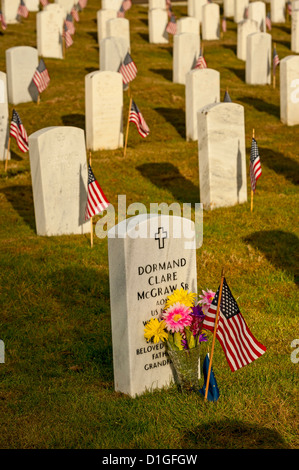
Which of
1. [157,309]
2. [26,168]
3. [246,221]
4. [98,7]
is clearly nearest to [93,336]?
[157,309]

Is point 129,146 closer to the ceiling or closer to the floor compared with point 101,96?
closer to the floor

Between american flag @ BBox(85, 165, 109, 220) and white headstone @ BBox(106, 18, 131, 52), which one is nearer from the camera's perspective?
american flag @ BBox(85, 165, 109, 220)

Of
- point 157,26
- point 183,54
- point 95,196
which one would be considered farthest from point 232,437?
point 157,26

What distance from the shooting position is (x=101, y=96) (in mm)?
16719

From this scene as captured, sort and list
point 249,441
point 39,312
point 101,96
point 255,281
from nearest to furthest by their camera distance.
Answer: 1. point 249,441
2. point 39,312
3. point 255,281
4. point 101,96

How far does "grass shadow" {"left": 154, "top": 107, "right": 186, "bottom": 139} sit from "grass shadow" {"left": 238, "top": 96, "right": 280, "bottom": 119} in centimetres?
216

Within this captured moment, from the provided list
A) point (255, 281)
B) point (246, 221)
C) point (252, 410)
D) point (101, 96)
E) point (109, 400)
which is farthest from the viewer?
point (101, 96)

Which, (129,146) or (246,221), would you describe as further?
(129,146)

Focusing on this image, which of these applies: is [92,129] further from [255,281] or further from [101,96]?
[255,281]

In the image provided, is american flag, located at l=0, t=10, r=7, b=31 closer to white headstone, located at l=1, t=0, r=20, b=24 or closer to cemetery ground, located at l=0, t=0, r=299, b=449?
white headstone, located at l=1, t=0, r=20, b=24

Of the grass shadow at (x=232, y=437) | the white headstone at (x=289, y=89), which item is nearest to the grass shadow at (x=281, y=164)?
the white headstone at (x=289, y=89)

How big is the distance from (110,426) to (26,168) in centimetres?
1058

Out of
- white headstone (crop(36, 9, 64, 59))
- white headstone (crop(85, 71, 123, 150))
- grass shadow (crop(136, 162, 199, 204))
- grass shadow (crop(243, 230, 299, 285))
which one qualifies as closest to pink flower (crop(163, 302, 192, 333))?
grass shadow (crop(243, 230, 299, 285))

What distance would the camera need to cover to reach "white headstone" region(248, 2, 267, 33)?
31266mm
